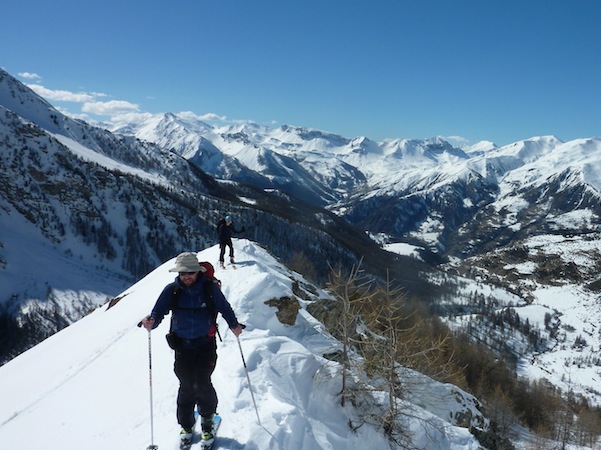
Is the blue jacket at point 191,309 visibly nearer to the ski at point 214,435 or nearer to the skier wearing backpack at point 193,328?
the skier wearing backpack at point 193,328

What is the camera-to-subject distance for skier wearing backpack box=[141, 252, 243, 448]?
321 inches

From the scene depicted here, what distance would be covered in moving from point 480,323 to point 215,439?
190898 millimetres

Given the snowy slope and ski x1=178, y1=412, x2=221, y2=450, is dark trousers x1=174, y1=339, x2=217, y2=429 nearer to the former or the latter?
ski x1=178, y1=412, x2=221, y2=450

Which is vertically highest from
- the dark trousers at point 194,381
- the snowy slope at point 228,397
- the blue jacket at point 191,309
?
the blue jacket at point 191,309

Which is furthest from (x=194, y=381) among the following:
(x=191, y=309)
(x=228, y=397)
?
(x=228, y=397)

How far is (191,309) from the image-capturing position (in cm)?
813

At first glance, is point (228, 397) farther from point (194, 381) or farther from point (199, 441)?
point (194, 381)

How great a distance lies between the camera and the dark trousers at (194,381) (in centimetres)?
826

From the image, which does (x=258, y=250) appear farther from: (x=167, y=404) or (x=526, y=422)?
(x=526, y=422)

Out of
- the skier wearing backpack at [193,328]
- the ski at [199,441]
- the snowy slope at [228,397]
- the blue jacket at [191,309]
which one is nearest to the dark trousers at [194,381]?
the skier wearing backpack at [193,328]

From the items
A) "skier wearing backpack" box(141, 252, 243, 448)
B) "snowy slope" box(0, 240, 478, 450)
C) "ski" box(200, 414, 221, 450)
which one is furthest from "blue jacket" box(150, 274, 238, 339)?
"ski" box(200, 414, 221, 450)

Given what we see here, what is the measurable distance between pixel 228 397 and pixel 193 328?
3130mm

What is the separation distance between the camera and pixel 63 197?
159 meters

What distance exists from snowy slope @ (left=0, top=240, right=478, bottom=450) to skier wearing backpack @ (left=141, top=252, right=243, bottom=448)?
0.91 metres
